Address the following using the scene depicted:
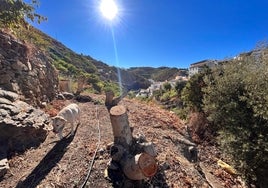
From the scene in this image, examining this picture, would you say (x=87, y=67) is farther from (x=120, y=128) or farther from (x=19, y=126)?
(x=120, y=128)

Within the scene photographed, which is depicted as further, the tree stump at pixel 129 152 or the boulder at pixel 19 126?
the boulder at pixel 19 126

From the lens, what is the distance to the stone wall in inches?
308

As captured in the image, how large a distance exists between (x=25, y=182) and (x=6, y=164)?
0.80 meters

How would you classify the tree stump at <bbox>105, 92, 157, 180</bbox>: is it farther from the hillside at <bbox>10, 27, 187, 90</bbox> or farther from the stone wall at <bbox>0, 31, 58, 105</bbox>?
the hillside at <bbox>10, 27, 187, 90</bbox>

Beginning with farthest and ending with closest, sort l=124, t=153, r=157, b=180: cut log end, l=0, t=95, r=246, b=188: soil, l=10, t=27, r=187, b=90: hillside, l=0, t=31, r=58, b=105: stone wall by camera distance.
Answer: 1. l=10, t=27, r=187, b=90: hillside
2. l=0, t=31, r=58, b=105: stone wall
3. l=0, t=95, r=246, b=188: soil
4. l=124, t=153, r=157, b=180: cut log end

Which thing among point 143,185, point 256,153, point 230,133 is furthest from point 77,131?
point 256,153

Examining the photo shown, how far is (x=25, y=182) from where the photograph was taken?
4.48 meters

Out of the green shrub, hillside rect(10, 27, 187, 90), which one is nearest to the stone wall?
the green shrub

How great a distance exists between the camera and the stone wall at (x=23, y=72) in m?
7.83

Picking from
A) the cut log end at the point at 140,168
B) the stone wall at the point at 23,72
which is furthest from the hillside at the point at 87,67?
the cut log end at the point at 140,168

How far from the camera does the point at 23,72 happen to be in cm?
895

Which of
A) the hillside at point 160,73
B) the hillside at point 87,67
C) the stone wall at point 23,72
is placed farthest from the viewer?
the hillside at point 160,73

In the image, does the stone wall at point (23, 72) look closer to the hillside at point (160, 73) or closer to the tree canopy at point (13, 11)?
the tree canopy at point (13, 11)

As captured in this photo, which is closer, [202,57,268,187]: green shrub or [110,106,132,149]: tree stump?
[110,106,132,149]: tree stump
